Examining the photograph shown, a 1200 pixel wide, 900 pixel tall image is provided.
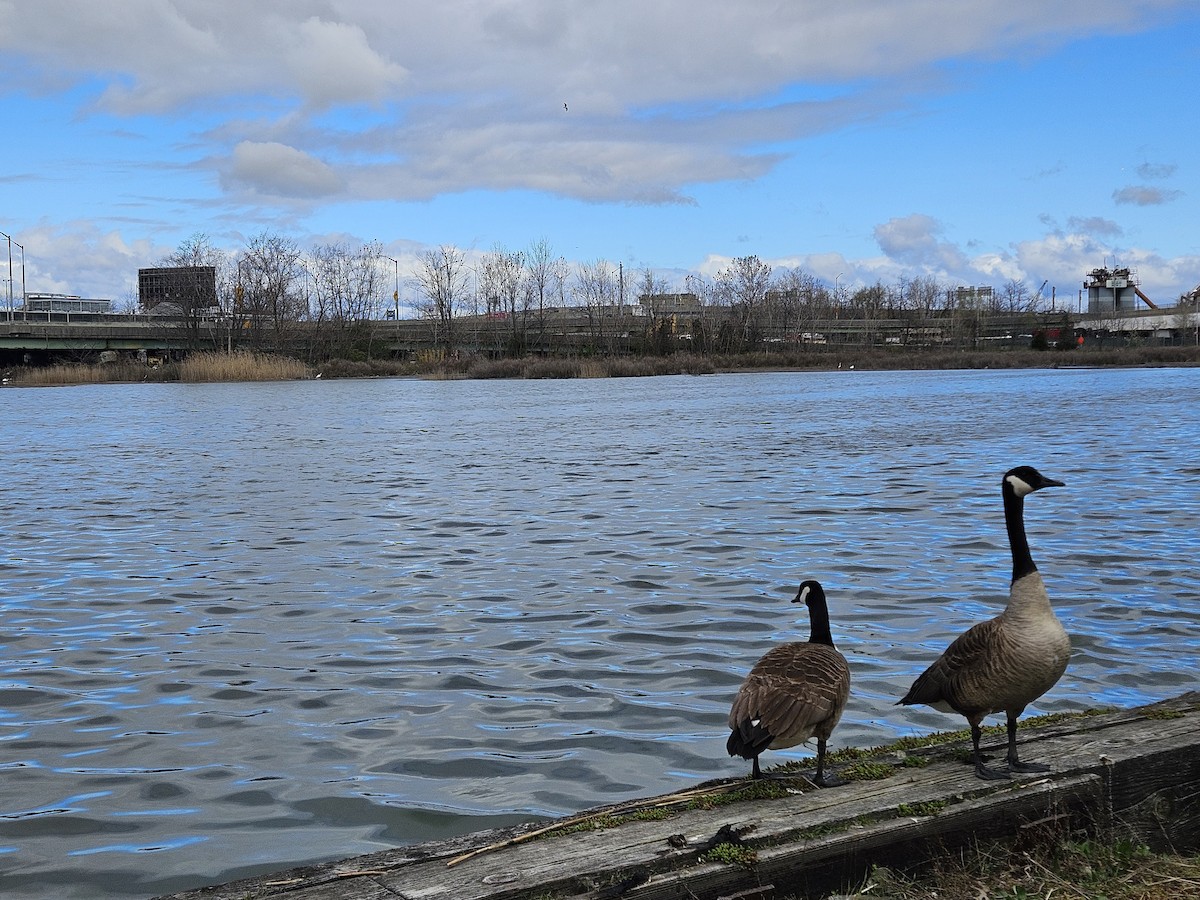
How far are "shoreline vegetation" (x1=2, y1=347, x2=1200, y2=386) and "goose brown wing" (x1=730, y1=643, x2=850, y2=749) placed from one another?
228 feet

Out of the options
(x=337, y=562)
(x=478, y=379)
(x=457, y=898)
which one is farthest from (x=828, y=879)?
(x=478, y=379)

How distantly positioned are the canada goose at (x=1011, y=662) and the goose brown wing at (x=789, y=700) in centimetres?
44

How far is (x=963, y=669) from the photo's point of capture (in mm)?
4395

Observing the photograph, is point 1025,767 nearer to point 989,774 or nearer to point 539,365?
point 989,774

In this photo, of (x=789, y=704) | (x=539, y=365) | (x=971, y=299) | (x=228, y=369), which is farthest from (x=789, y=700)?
(x=971, y=299)

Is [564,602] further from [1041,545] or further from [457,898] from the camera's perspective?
[457,898]

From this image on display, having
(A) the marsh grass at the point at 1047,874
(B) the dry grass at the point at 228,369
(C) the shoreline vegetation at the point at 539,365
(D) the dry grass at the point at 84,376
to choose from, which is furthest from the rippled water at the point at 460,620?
(D) the dry grass at the point at 84,376

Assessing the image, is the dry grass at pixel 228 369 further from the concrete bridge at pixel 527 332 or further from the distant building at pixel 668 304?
the distant building at pixel 668 304

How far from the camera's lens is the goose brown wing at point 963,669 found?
4332mm

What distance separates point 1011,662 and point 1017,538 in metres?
0.71

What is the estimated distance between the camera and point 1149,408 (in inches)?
1497

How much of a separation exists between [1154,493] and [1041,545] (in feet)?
17.5

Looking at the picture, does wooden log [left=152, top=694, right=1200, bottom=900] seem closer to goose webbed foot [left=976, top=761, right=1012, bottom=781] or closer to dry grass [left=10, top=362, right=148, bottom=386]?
goose webbed foot [left=976, top=761, right=1012, bottom=781]

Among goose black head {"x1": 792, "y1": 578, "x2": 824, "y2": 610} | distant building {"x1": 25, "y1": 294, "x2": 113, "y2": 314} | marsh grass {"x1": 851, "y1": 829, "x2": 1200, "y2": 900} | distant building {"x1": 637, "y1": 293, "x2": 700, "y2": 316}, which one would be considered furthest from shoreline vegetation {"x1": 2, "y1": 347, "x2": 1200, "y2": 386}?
distant building {"x1": 25, "y1": 294, "x2": 113, "y2": 314}
